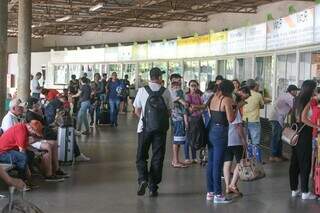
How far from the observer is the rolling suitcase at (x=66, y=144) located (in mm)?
10383

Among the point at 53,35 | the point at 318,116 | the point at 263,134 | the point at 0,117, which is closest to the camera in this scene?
the point at 318,116

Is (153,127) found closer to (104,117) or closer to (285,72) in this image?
(285,72)

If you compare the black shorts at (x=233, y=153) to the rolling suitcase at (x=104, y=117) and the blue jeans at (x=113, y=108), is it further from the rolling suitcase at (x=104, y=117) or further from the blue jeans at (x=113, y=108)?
the rolling suitcase at (x=104, y=117)

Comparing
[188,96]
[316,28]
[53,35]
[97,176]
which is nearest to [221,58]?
[316,28]

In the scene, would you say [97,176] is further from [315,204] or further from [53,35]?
[53,35]

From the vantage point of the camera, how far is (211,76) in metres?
20.2

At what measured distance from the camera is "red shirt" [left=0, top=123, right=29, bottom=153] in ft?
25.1

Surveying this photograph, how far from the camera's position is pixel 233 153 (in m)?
7.93

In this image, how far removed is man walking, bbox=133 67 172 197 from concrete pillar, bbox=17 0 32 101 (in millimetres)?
12017

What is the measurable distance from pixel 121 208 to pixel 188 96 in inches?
151

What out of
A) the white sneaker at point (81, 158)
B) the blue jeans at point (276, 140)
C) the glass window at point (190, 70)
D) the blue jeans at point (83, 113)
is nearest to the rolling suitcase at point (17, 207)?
the white sneaker at point (81, 158)

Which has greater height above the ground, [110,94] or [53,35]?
[53,35]

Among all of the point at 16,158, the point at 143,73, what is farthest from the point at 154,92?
the point at 143,73

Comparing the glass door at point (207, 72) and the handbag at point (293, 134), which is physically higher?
the glass door at point (207, 72)
